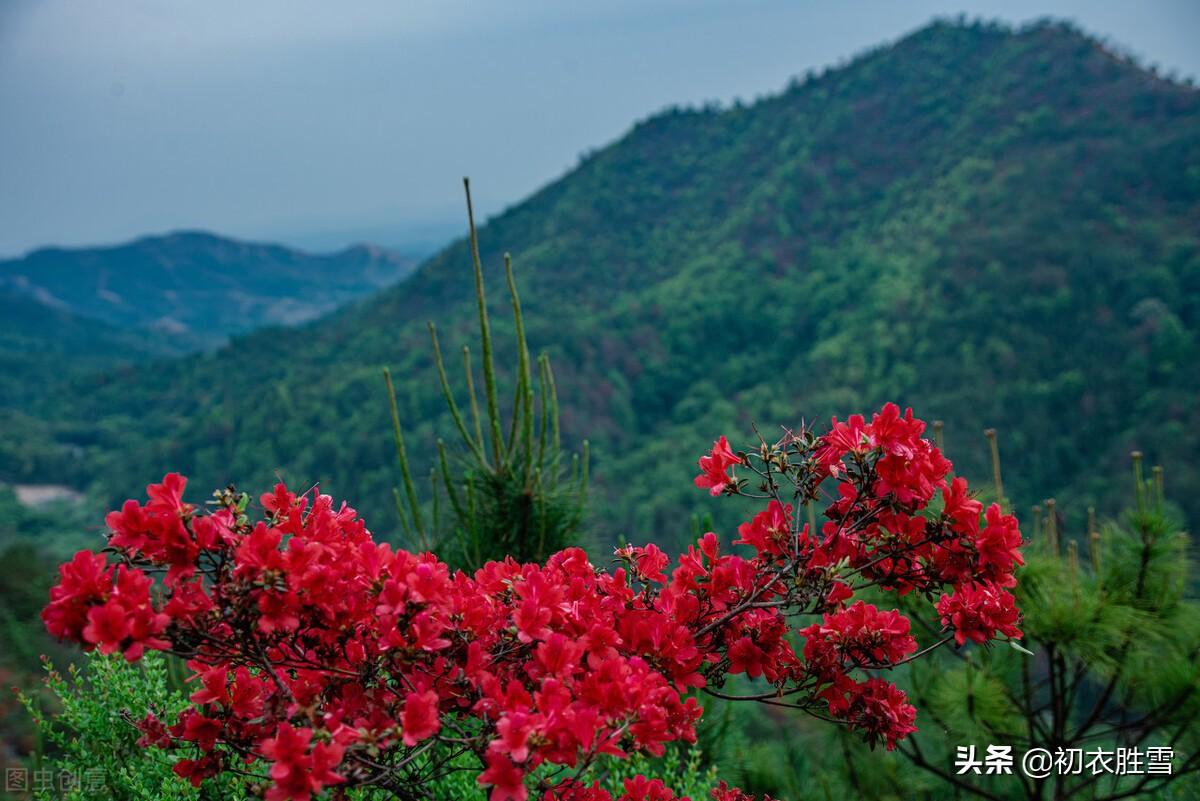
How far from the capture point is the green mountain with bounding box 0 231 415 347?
46.4 metres

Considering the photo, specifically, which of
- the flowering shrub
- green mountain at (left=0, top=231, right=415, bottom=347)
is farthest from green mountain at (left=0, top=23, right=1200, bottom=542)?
the flowering shrub

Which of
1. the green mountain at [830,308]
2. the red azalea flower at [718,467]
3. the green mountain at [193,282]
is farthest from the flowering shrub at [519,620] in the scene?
the green mountain at [193,282]

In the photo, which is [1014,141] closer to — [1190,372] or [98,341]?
[1190,372]

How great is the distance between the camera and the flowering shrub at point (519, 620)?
0.95 metres

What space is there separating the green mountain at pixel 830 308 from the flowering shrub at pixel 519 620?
742 inches

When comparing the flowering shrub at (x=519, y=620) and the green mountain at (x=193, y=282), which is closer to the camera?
the flowering shrub at (x=519, y=620)

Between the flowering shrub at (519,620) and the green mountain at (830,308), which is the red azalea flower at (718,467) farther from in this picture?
the green mountain at (830,308)

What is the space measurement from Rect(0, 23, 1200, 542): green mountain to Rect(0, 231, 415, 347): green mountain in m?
14.0

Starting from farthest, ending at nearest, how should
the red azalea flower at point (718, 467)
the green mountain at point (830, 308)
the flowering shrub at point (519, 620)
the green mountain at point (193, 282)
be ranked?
the green mountain at point (193, 282), the green mountain at point (830, 308), the red azalea flower at point (718, 467), the flowering shrub at point (519, 620)

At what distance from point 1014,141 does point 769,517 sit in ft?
131

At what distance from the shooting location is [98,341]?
38688 millimetres

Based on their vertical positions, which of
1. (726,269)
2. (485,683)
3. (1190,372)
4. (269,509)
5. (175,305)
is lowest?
(1190,372)

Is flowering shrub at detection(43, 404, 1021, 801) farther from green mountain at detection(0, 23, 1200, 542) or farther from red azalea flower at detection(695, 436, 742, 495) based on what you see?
green mountain at detection(0, 23, 1200, 542)

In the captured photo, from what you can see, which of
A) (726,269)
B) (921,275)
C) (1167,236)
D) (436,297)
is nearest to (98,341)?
(436,297)
